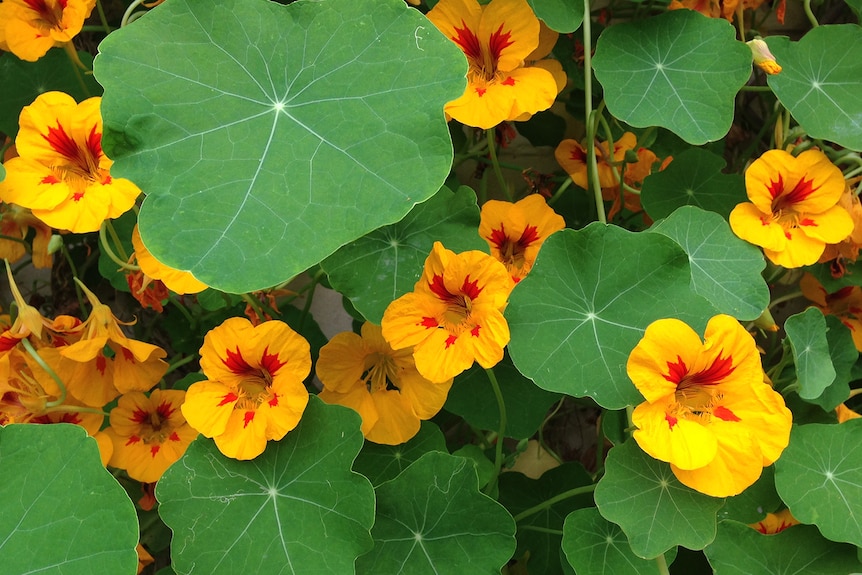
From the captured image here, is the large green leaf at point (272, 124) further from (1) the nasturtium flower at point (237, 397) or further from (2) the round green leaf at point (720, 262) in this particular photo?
(2) the round green leaf at point (720, 262)

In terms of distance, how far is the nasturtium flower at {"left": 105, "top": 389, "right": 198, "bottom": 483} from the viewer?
4.03 ft

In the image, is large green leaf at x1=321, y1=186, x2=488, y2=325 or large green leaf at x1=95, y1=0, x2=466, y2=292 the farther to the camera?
large green leaf at x1=321, y1=186, x2=488, y2=325

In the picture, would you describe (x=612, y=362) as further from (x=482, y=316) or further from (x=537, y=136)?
(x=537, y=136)

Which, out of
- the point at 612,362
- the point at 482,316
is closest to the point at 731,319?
the point at 612,362

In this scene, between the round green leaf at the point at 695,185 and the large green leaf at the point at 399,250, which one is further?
the round green leaf at the point at 695,185

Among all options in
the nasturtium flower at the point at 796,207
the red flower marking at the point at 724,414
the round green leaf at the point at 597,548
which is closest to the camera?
the red flower marking at the point at 724,414

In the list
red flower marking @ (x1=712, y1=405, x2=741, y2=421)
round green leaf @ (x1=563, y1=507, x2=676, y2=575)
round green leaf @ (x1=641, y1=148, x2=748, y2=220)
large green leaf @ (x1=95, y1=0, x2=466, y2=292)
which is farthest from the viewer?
round green leaf @ (x1=641, y1=148, x2=748, y2=220)

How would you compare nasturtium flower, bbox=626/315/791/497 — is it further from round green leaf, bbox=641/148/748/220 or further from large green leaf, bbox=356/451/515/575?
round green leaf, bbox=641/148/748/220

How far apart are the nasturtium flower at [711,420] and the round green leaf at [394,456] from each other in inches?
16.5

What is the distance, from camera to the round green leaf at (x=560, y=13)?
1157 mm

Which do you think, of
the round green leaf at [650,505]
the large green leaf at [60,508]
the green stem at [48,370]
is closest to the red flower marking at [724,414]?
the round green leaf at [650,505]

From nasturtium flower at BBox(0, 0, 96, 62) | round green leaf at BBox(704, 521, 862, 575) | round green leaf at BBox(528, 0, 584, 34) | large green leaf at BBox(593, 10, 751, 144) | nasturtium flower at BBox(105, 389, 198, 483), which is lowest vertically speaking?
round green leaf at BBox(704, 521, 862, 575)

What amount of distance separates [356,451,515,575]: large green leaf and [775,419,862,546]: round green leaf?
46cm

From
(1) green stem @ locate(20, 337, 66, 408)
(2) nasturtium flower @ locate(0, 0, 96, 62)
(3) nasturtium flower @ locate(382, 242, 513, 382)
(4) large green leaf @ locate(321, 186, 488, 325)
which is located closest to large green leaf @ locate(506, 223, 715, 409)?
(3) nasturtium flower @ locate(382, 242, 513, 382)
